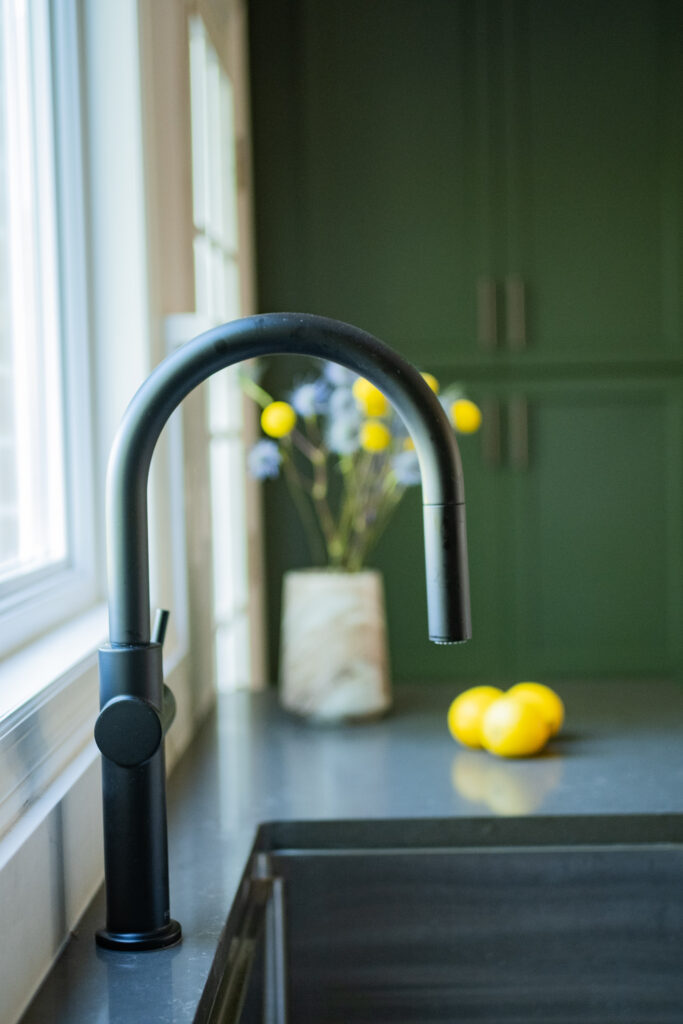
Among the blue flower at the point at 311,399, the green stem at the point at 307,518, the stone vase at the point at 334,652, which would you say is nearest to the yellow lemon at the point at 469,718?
the stone vase at the point at 334,652

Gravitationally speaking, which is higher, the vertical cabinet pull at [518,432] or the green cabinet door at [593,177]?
the green cabinet door at [593,177]

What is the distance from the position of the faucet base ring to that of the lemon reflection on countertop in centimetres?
36

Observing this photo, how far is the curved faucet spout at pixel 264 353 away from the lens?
66 cm

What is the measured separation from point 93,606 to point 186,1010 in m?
0.65

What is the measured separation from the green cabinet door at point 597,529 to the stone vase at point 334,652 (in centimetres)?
159

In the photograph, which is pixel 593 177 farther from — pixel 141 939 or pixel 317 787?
pixel 141 939

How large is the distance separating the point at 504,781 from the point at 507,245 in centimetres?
203

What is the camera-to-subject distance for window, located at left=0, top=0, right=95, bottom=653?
1.19 metres

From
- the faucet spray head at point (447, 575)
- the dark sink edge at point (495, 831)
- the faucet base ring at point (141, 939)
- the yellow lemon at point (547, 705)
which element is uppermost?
the faucet spray head at point (447, 575)

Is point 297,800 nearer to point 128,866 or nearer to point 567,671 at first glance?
point 128,866

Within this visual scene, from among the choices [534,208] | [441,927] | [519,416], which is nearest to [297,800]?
[441,927]

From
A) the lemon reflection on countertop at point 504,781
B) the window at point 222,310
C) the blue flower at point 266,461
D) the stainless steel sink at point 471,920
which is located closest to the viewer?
the stainless steel sink at point 471,920

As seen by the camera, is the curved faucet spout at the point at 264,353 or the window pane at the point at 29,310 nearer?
the curved faucet spout at the point at 264,353

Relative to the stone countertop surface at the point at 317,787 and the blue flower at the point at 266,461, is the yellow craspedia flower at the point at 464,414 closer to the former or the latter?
the blue flower at the point at 266,461
